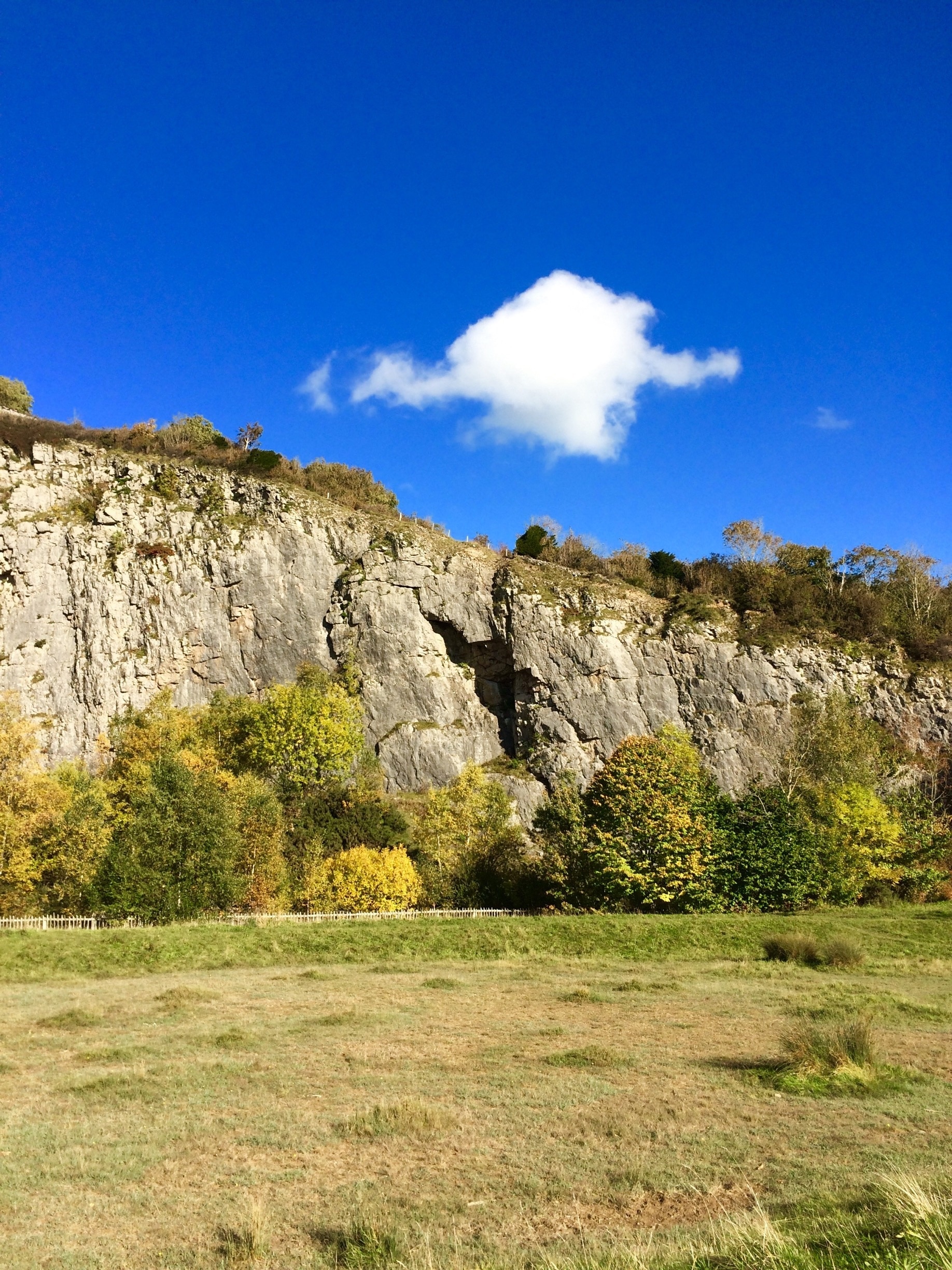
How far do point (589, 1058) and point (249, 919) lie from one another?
20456 millimetres

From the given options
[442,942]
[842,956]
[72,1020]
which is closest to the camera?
[72,1020]

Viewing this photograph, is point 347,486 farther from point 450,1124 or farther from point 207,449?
point 450,1124

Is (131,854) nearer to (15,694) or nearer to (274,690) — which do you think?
(274,690)

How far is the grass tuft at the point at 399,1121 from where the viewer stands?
9.10m

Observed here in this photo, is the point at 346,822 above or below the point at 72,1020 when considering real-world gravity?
above

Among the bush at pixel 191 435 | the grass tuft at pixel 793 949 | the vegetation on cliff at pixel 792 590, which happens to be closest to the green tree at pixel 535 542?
the vegetation on cliff at pixel 792 590

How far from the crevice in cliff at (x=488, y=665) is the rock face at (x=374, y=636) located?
13 cm

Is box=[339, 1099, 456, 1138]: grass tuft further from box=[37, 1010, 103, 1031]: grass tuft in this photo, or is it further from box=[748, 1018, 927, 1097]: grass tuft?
box=[37, 1010, 103, 1031]: grass tuft

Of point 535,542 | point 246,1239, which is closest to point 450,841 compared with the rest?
point 246,1239

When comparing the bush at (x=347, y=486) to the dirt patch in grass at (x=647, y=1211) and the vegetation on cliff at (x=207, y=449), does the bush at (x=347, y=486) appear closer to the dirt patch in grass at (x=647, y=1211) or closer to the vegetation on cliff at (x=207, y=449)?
the vegetation on cliff at (x=207, y=449)

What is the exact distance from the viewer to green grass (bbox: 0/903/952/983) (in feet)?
76.2

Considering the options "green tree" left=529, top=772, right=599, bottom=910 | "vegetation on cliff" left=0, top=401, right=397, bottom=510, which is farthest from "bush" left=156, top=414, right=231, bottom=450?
"green tree" left=529, top=772, right=599, bottom=910

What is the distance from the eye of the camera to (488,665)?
63.3m

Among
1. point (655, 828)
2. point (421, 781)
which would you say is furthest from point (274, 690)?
point (655, 828)
